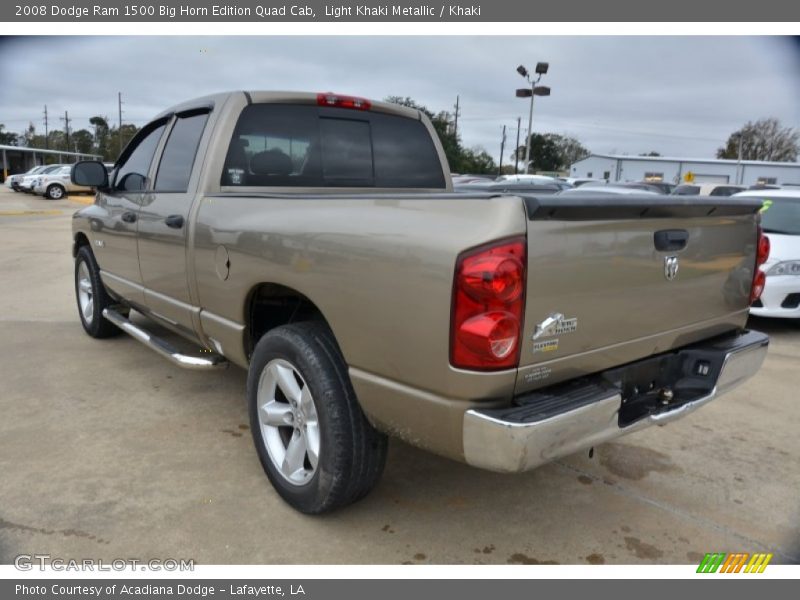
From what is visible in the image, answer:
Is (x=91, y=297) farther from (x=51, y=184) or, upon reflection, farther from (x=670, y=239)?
(x=51, y=184)

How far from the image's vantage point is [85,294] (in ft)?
18.8

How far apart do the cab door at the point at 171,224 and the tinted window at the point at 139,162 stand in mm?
274

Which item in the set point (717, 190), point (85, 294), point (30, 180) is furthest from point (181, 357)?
point (30, 180)

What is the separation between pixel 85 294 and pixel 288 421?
372cm

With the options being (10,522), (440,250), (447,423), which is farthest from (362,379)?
(10,522)

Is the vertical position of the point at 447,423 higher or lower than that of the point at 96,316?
higher

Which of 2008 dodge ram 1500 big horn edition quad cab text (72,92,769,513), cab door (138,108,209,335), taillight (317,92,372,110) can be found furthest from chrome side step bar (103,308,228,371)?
taillight (317,92,372,110)

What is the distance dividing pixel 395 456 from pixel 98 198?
3.34m

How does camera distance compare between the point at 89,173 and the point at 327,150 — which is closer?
the point at 327,150

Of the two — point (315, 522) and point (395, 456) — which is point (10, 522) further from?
point (395, 456)

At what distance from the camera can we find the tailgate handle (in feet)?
8.10

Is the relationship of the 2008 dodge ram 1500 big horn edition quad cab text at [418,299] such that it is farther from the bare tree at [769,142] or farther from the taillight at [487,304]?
the bare tree at [769,142]

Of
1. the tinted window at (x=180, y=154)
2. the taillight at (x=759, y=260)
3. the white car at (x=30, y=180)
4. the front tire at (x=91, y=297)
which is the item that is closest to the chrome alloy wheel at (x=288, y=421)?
the tinted window at (x=180, y=154)

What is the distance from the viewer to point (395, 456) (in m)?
3.49
